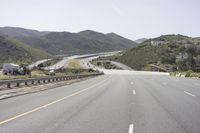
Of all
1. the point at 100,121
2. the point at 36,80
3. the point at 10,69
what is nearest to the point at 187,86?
the point at 36,80

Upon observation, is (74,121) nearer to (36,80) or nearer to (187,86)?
(187,86)

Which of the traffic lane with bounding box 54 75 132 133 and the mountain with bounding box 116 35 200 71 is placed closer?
the traffic lane with bounding box 54 75 132 133

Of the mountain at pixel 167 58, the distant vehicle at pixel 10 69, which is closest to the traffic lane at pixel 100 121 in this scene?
the distant vehicle at pixel 10 69

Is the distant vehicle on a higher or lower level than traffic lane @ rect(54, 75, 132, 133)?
higher

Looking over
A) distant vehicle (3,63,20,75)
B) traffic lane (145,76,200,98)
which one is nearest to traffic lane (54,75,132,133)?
traffic lane (145,76,200,98)

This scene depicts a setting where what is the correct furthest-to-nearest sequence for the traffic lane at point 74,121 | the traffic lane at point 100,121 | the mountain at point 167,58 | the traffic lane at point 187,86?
the mountain at point 167,58
the traffic lane at point 187,86
the traffic lane at point 74,121
the traffic lane at point 100,121

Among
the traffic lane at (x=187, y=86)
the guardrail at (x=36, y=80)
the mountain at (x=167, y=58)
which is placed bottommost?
the traffic lane at (x=187, y=86)

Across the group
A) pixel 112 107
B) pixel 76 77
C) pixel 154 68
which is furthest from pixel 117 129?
pixel 154 68

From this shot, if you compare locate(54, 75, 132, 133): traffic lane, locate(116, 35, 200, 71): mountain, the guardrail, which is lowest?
locate(54, 75, 132, 133): traffic lane

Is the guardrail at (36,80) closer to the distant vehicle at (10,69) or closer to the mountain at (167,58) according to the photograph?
the distant vehicle at (10,69)

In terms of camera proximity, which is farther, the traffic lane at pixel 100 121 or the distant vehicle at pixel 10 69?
the distant vehicle at pixel 10 69

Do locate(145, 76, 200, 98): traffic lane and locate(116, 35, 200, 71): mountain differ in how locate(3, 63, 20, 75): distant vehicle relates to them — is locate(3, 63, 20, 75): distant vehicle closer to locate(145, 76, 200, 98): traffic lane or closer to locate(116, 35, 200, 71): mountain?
locate(145, 76, 200, 98): traffic lane

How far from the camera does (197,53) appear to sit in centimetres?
14775

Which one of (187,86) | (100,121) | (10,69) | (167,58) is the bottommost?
(100,121)
